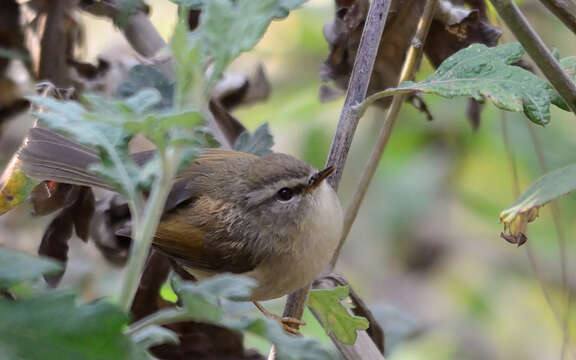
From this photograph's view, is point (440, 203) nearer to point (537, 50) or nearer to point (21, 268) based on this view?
point (537, 50)

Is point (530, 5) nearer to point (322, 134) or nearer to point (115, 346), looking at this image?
point (322, 134)

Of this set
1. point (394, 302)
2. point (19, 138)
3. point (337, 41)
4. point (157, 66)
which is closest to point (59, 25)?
point (157, 66)

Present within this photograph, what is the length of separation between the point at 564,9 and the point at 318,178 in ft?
2.14

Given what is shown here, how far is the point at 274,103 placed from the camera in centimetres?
373

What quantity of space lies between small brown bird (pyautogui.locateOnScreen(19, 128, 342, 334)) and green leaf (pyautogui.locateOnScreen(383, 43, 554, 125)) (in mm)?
459

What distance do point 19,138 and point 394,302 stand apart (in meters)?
2.30

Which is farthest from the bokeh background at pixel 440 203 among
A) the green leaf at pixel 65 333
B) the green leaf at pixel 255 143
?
the green leaf at pixel 65 333

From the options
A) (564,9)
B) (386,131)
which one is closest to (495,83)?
(564,9)

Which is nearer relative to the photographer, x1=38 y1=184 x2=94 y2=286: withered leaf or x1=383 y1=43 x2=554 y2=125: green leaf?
x1=383 y1=43 x2=554 y2=125: green leaf

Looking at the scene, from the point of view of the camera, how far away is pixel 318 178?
5.41 feet

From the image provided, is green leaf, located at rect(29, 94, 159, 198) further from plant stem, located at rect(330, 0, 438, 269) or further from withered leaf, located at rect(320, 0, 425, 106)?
withered leaf, located at rect(320, 0, 425, 106)

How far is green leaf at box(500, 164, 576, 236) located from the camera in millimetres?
1275

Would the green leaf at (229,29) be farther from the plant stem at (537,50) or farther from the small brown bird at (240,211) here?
the small brown bird at (240,211)

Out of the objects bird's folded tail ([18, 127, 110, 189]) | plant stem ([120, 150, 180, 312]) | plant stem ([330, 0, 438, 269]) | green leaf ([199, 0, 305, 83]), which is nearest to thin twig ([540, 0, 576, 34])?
plant stem ([330, 0, 438, 269])
